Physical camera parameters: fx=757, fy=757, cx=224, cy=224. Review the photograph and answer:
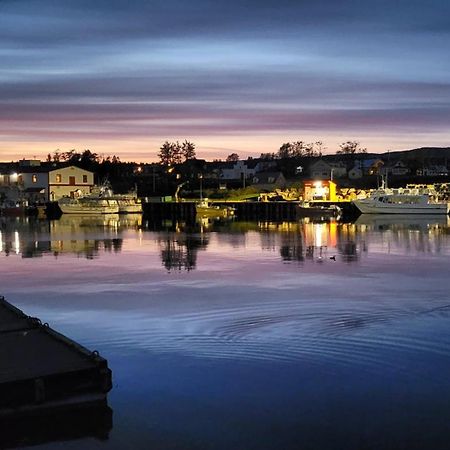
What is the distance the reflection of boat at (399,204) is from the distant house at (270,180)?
43.4 meters

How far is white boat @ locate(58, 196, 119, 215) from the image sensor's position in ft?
295

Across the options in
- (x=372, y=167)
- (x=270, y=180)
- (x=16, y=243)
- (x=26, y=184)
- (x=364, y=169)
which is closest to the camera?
(x=16, y=243)

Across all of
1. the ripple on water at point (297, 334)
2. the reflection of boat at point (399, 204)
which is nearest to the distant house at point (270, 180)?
the reflection of boat at point (399, 204)

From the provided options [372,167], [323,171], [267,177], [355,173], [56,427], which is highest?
[372,167]

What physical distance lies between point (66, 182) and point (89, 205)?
15.0 meters

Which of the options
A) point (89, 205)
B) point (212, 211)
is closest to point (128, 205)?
point (89, 205)

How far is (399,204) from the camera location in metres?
82.1

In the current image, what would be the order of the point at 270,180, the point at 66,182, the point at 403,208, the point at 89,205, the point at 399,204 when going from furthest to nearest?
the point at 270,180 < the point at 66,182 < the point at 89,205 < the point at 399,204 < the point at 403,208

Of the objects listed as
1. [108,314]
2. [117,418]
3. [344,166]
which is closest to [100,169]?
[344,166]

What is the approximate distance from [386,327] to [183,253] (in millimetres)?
20207

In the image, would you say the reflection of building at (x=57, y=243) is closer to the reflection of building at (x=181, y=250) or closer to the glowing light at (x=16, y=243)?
the glowing light at (x=16, y=243)

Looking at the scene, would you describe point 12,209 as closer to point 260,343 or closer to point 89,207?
point 89,207

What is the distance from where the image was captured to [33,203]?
96.6 meters

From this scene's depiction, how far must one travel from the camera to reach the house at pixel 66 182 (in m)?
103
